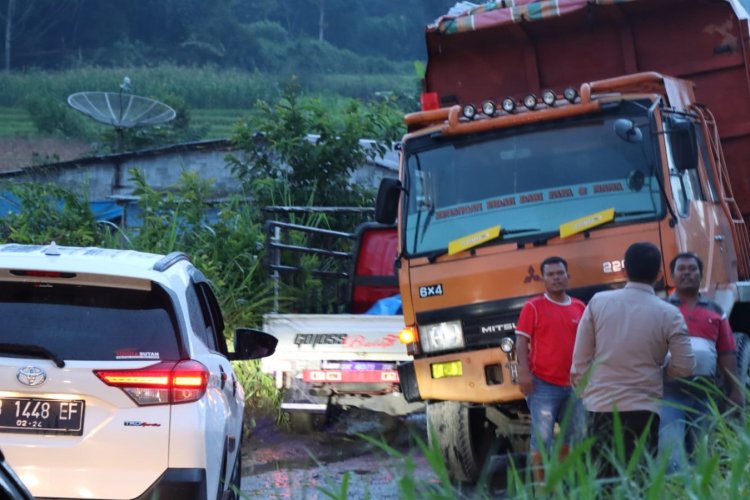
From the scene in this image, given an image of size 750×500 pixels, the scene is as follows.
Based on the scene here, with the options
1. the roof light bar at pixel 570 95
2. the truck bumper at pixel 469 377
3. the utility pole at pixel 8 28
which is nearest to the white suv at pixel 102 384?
the truck bumper at pixel 469 377

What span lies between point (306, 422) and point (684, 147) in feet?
15.2

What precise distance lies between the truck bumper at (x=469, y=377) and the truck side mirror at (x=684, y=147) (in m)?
1.77

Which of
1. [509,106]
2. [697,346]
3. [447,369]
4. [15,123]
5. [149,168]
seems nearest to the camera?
[697,346]

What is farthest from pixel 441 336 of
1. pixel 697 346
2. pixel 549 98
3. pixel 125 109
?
pixel 125 109

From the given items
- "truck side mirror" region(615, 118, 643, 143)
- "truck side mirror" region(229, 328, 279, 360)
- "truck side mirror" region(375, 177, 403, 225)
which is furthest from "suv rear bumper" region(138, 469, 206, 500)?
"truck side mirror" region(615, 118, 643, 143)

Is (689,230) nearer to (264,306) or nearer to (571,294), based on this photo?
(571,294)

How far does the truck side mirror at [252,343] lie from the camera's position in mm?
7383

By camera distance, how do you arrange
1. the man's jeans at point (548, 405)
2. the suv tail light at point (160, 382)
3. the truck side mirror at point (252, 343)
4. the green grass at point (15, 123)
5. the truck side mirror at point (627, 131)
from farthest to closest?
the green grass at point (15, 123) → the truck side mirror at point (627, 131) → the man's jeans at point (548, 405) → the truck side mirror at point (252, 343) → the suv tail light at point (160, 382)

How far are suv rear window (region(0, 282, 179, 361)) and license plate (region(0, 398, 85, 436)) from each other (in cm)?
22

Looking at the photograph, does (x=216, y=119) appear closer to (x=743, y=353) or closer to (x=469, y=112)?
(x=469, y=112)

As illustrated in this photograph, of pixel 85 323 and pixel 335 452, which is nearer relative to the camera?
pixel 85 323

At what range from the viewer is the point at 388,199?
9.37 m

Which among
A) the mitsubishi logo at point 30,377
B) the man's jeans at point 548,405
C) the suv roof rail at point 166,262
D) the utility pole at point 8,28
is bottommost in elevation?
the man's jeans at point 548,405

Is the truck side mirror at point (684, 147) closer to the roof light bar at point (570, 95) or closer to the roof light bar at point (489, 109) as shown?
the roof light bar at point (570, 95)
